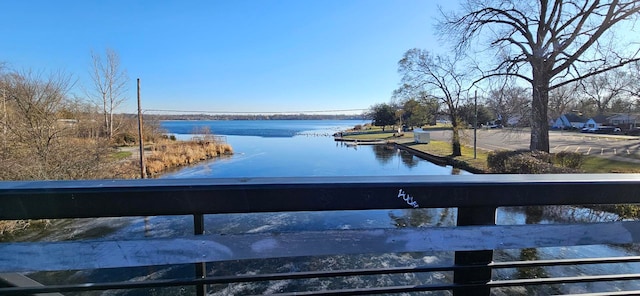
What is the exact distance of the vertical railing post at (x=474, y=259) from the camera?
120 centimetres

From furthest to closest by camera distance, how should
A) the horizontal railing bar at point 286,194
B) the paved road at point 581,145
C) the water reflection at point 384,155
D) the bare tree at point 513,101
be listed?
the water reflection at point 384,155
the paved road at point 581,145
the bare tree at point 513,101
the horizontal railing bar at point 286,194

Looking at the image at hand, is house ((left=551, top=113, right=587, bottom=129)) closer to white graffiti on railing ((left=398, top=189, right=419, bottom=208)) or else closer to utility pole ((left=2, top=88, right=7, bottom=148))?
white graffiti on railing ((left=398, top=189, right=419, bottom=208))

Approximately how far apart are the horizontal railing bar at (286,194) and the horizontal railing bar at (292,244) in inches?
3.8

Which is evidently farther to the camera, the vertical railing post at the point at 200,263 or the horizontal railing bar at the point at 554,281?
the horizontal railing bar at the point at 554,281

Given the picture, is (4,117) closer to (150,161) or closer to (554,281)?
(150,161)

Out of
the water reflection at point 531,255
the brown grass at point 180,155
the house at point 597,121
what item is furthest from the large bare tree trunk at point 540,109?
the house at point 597,121

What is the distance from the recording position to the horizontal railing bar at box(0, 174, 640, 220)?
3.35 ft

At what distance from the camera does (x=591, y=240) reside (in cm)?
122

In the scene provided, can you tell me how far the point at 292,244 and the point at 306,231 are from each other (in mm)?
64

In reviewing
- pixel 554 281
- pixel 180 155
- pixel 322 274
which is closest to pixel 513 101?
pixel 554 281

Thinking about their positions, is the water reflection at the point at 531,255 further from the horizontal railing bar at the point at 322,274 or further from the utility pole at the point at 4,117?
the utility pole at the point at 4,117

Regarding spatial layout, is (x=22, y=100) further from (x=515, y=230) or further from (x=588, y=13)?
(x=588, y=13)

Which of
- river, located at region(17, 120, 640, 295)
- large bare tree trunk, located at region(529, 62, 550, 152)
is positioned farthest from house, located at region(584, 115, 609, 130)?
river, located at region(17, 120, 640, 295)

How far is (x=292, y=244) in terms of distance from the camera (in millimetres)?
1106
